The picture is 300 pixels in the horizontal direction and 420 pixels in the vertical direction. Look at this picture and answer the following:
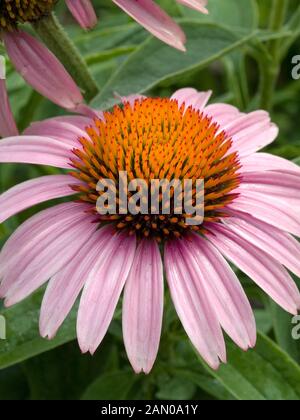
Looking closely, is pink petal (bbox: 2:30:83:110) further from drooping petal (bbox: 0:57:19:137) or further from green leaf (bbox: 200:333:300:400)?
green leaf (bbox: 200:333:300:400)

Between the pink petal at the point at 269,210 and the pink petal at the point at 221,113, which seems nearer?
the pink petal at the point at 269,210

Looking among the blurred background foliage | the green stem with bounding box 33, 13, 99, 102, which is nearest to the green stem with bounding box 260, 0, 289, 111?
the blurred background foliage

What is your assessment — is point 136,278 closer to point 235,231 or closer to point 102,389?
point 235,231

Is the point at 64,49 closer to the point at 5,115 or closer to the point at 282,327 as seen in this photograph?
the point at 5,115


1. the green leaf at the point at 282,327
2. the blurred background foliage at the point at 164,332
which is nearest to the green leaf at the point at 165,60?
the blurred background foliage at the point at 164,332

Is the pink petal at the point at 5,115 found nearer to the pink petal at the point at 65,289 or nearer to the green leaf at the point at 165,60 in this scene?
the green leaf at the point at 165,60

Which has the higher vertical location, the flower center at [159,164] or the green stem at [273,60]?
the green stem at [273,60]
